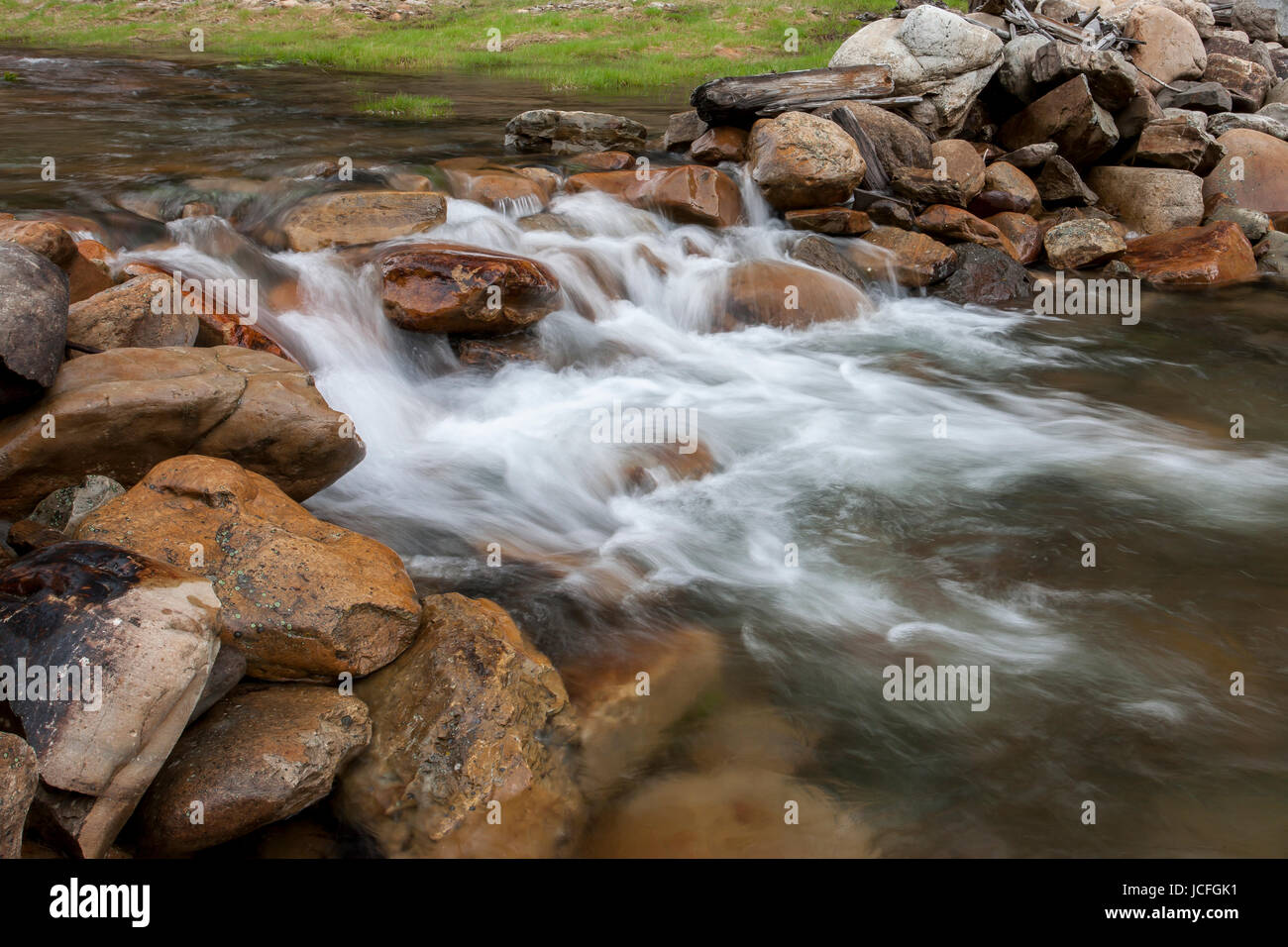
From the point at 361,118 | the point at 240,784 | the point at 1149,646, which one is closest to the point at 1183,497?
the point at 1149,646

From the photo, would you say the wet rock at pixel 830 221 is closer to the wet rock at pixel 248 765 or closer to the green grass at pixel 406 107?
the green grass at pixel 406 107

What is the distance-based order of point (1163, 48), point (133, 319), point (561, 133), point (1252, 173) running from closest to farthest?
1. point (133, 319)
2. point (561, 133)
3. point (1252, 173)
4. point (1163, 48)

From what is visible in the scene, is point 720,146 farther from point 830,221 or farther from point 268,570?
point 268,570

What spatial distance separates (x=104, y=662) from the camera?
11.2 ft

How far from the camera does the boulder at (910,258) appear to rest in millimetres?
11250

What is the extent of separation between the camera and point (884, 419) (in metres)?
8.42

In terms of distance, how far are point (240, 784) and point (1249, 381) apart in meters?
9.58

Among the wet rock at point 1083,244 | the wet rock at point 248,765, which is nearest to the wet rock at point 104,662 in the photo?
the wet rock at point 248,765

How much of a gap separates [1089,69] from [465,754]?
546 inches

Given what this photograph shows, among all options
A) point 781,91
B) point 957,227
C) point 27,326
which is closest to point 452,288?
point 27,326

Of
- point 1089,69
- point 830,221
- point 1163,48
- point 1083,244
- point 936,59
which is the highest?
point 1163,48

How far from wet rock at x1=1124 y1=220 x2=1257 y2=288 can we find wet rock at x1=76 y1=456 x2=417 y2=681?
11.1 metres

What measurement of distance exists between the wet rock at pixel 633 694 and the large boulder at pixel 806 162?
7.48 m

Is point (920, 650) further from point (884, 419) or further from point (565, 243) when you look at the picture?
point (565, 243)
